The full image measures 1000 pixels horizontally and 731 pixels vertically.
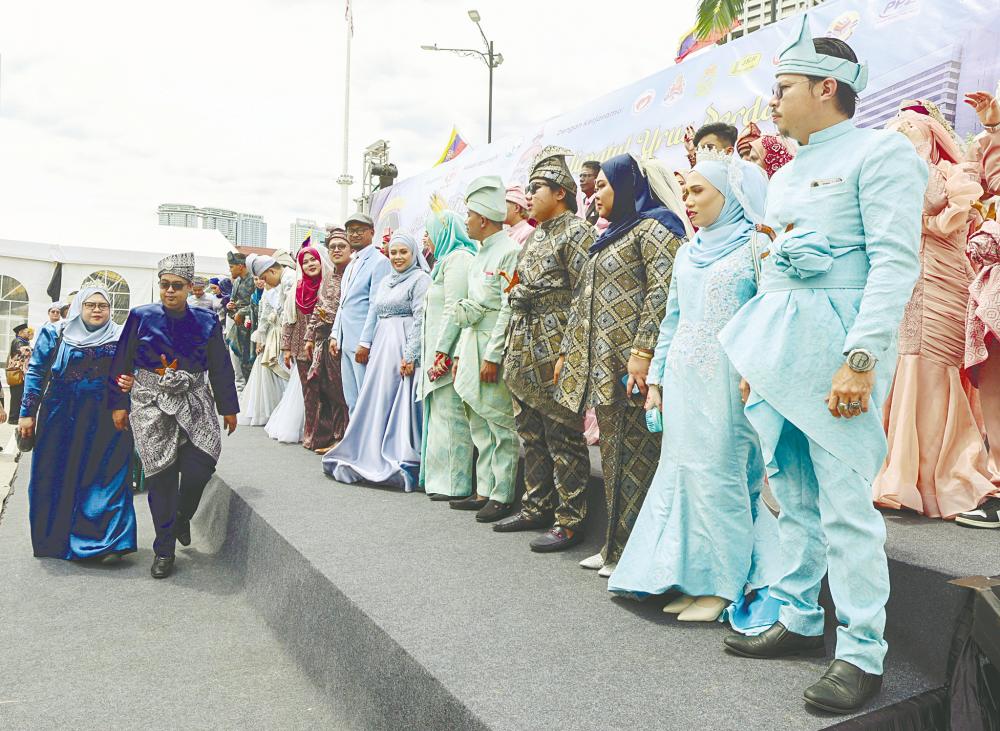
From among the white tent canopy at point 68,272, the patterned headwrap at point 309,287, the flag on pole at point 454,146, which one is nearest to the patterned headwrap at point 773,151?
the patterned headwrap at point 309,287

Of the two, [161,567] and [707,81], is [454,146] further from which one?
Answer: [161,567]

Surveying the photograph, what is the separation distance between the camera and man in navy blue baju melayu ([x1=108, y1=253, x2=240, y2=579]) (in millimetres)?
3988

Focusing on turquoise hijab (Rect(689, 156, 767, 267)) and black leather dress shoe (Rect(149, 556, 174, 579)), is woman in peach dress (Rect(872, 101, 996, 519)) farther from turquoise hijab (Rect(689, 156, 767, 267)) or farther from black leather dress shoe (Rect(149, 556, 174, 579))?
black leather dress shoe (Rect(149, 556, 174, 579))

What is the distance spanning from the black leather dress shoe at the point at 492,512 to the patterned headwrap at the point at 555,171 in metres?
1.50

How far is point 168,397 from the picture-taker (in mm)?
4023

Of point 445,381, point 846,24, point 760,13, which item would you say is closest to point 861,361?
point 445,381

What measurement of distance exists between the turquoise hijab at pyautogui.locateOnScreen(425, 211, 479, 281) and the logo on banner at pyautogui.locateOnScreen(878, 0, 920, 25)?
93.4 inches

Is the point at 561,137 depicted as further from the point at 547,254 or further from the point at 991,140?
the point at 991,140

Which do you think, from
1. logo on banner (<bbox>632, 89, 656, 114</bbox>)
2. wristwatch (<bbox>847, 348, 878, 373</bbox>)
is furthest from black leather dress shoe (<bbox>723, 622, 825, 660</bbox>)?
logo on banner (<bbox>632, 89, 656, 114</bbox>)

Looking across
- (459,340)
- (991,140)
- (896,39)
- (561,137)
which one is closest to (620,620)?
(459,340)

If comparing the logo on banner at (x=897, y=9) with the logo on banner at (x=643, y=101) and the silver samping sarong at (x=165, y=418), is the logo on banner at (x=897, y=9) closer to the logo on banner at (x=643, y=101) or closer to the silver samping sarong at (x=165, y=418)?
the logo on banner at (x=643, y=101)

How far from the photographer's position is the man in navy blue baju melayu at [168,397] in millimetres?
3988

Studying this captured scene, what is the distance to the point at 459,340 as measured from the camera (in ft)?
14.0

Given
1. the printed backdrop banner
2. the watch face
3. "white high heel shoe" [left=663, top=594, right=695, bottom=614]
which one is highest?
the printed backdrop banner
